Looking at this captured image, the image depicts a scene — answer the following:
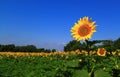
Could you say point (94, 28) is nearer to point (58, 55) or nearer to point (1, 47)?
point (58, 55)

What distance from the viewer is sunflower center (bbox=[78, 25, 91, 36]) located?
293 cm

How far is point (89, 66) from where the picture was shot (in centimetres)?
279

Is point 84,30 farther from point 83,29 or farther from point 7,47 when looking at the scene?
point 7,47

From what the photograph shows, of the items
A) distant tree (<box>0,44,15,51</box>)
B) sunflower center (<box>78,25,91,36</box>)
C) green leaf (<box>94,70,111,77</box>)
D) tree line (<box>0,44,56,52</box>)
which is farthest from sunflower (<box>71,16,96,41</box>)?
Result: distant tree (<box>0,44,15,51</box>)

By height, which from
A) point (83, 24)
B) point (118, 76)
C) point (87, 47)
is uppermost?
point (83, 24)

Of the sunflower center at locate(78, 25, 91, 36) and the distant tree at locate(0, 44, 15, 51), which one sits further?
the distant tree at locate(0, 44, 15, 51)

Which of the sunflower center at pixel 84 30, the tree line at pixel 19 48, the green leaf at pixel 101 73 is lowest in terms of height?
the green leaf at pixel 101 73

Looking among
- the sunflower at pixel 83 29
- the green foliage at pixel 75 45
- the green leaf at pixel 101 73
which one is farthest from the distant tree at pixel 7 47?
the green leaf at pixel 101 73

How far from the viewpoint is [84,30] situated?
303 centimetres

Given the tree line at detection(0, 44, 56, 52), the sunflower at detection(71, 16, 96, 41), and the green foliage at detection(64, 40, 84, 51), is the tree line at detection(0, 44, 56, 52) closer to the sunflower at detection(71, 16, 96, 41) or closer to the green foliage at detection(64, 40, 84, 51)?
the green foliage at detection(64, 40, 84, 51)

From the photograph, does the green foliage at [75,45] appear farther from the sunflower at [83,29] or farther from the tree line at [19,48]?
the tree line at [19,48]

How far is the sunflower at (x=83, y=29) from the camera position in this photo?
2865mm

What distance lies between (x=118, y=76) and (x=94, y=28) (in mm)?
424

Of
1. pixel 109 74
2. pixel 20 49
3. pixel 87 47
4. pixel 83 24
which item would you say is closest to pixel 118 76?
pixel 109 74
